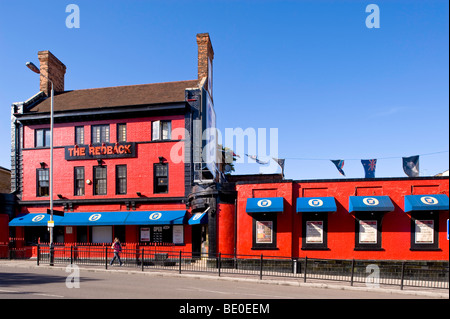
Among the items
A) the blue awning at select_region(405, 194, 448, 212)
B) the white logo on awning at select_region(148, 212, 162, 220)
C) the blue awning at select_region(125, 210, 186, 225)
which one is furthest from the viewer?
the white logo on awning at select_region(148, 212, 162, 220)

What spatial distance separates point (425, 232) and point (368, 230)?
2.83 meters

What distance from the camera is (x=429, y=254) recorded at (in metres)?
20.7

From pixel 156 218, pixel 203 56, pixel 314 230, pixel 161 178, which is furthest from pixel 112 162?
pixel 314 230

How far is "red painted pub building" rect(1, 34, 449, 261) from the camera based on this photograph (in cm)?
2122

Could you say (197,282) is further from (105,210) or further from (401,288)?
(105,210)

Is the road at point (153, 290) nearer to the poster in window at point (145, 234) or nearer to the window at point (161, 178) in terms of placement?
the poster in window at point (145, 234)

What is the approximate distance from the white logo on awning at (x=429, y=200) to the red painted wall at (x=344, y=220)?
664mm

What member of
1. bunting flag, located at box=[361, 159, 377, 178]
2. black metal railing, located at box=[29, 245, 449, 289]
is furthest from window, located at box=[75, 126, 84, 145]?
bunting flag, located at box=[361, 159, 377, 178]

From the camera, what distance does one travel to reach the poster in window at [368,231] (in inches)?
841

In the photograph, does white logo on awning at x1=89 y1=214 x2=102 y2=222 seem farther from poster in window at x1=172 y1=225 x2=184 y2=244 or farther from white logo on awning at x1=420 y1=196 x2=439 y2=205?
white logo on awning at x1=420 y1=196 x2=439 y2=205

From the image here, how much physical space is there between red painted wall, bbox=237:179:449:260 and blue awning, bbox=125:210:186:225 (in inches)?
182

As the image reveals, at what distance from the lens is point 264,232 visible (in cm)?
2264

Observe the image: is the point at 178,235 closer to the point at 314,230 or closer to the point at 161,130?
the point at 161,130
